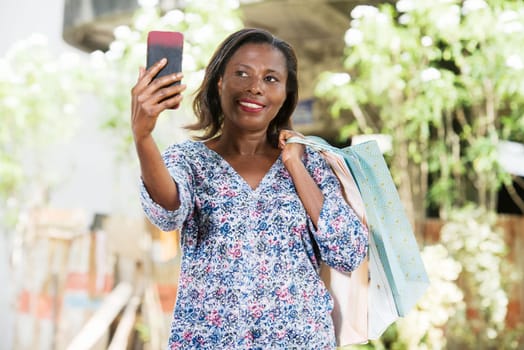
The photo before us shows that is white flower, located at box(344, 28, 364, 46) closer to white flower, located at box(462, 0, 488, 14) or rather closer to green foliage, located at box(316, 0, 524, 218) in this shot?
green foliage, located at box(316, 0, 524, 218)

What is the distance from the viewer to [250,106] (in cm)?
189

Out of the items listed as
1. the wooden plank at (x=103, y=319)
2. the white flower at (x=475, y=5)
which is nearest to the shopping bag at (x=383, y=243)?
the white flower at (x=475, y=5)

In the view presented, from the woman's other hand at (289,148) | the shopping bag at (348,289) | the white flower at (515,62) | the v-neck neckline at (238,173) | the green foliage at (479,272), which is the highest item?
the white flower at (515,62)

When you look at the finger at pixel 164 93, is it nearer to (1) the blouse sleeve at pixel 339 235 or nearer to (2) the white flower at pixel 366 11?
(1) the blouse sleeve at pixel 339 235

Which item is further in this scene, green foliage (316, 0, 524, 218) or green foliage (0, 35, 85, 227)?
green foliage (0, 35, 85, 227)

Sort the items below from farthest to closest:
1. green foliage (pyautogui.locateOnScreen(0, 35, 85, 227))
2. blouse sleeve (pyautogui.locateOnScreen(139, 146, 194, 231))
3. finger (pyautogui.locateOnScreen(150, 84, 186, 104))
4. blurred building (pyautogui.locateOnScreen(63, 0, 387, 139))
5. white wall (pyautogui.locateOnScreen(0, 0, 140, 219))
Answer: white wall (pyautogui.locateOnScreen(0, 0, 140, 219)) < green foliage (pyautogui.locateOnScreen(0, 35, 85, 227)) < blurred building (pyautogui.locateOnScreen(63, 0, 387, 139)) < blouse sleeve (pyautogui.locateOnScreen(139, 146, 194, 231)) < finger (pyautogui.locateOnScreen(150, 84, 186, 104))

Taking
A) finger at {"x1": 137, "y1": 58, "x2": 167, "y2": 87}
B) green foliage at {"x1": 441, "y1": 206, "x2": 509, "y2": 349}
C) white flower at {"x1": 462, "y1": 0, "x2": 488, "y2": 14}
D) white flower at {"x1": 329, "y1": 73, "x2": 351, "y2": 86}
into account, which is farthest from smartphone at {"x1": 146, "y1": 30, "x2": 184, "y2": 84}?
green foliage at {"x1": 441, "y1": 206, "x2": 509, "y2": 349}

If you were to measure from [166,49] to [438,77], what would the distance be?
3.40 metres

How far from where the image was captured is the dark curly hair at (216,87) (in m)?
1.93

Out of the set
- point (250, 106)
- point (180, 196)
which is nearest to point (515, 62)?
point (250, 106)

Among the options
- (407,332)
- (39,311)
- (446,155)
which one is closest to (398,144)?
(446,155)

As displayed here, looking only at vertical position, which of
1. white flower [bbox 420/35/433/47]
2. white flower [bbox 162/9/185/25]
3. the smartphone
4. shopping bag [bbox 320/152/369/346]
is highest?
white flower [bbox 162/9/185/25]

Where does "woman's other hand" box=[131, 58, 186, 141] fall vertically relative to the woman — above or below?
above

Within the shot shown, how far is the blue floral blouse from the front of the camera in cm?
179
